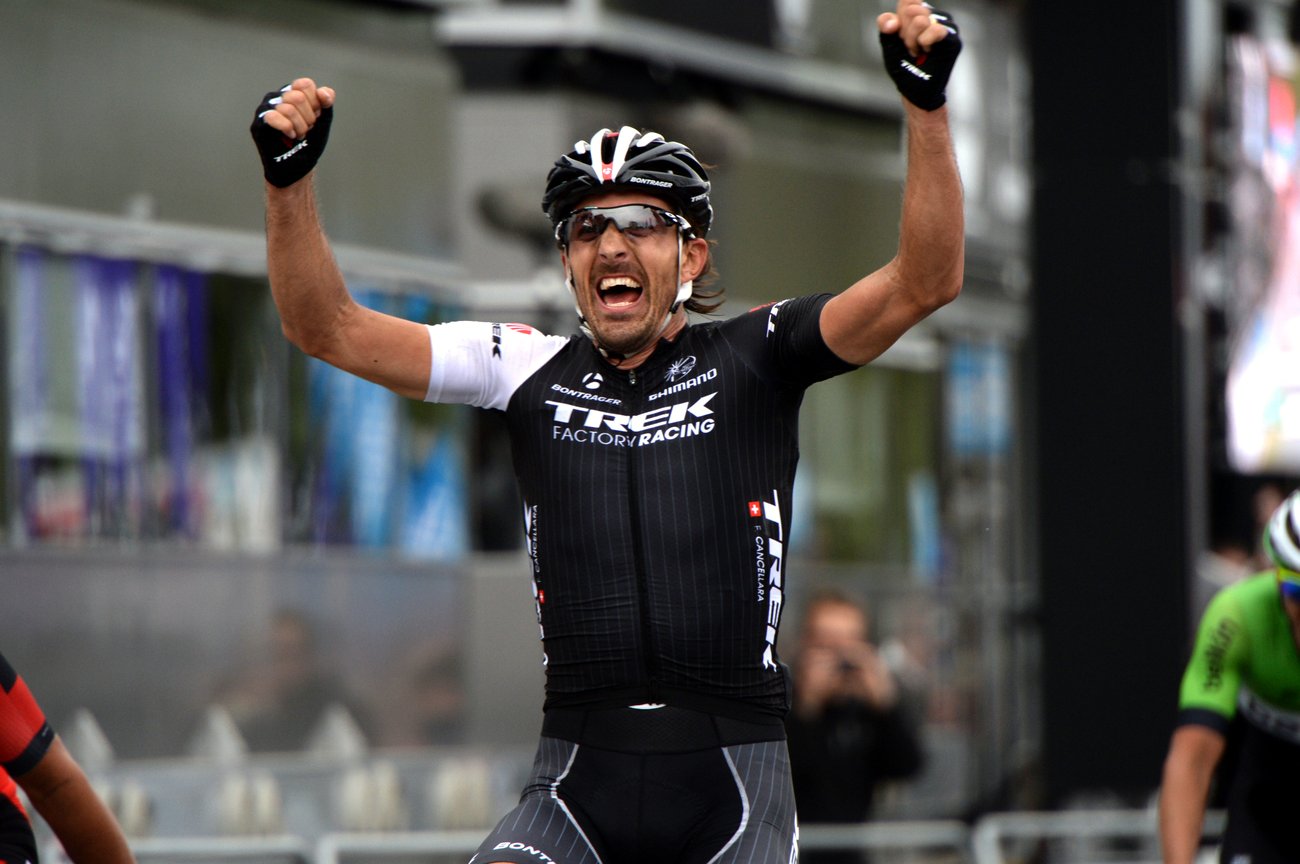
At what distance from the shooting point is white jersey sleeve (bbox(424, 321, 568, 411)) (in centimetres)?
519

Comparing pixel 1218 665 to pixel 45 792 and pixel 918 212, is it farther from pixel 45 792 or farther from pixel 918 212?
pixel 45 792

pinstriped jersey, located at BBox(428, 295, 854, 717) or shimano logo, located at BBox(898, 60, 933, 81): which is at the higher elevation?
shimano logo, located at BBox(898, 60, 933, 81)

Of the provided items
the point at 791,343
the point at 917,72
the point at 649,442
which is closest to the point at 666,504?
the point at 649,442

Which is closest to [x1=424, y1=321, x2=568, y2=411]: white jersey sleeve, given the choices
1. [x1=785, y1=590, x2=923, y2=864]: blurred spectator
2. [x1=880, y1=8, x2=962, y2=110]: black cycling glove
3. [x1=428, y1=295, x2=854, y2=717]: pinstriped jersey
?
[x1=428, y1=295, x2=854, y2=717]: pinstriped jersey

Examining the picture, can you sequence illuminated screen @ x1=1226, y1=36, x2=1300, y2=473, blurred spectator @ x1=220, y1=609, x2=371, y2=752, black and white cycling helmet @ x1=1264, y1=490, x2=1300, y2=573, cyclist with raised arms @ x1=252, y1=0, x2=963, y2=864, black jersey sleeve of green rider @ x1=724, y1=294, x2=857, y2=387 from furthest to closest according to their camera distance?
illuminated screen @ x1=1226, y1=36, x2=1300, y2=473, blurred spectator @ x1=220, y1=609, x2=371, y2=752, black and white cycling helmet @ x1=1264, y1=490, x2=1300, y2=573, black jersey sleeve of green rider @ x1=724, y1=294, x2=857, y2=387, cyclist with raised arms @ x1=252, y1=0, x2=963, y2=864

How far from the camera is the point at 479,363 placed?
5.20 metres

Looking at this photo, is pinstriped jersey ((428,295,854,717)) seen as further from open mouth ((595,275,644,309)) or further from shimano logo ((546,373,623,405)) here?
open mouth ((595,275,644,309))

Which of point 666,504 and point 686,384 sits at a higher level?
point 686,384

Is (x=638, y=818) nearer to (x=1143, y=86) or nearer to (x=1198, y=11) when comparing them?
(x=1143, y=86)

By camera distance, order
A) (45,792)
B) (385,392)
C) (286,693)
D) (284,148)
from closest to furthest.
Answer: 1. (284,148)
2. (45,792)
3. (286,693)
4. (385,392)

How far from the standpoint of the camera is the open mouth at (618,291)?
507cm

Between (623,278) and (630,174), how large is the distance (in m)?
0.25

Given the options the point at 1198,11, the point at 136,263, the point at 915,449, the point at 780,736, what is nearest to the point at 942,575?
the point at 915,449

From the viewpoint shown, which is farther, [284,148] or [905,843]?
[905,843]
